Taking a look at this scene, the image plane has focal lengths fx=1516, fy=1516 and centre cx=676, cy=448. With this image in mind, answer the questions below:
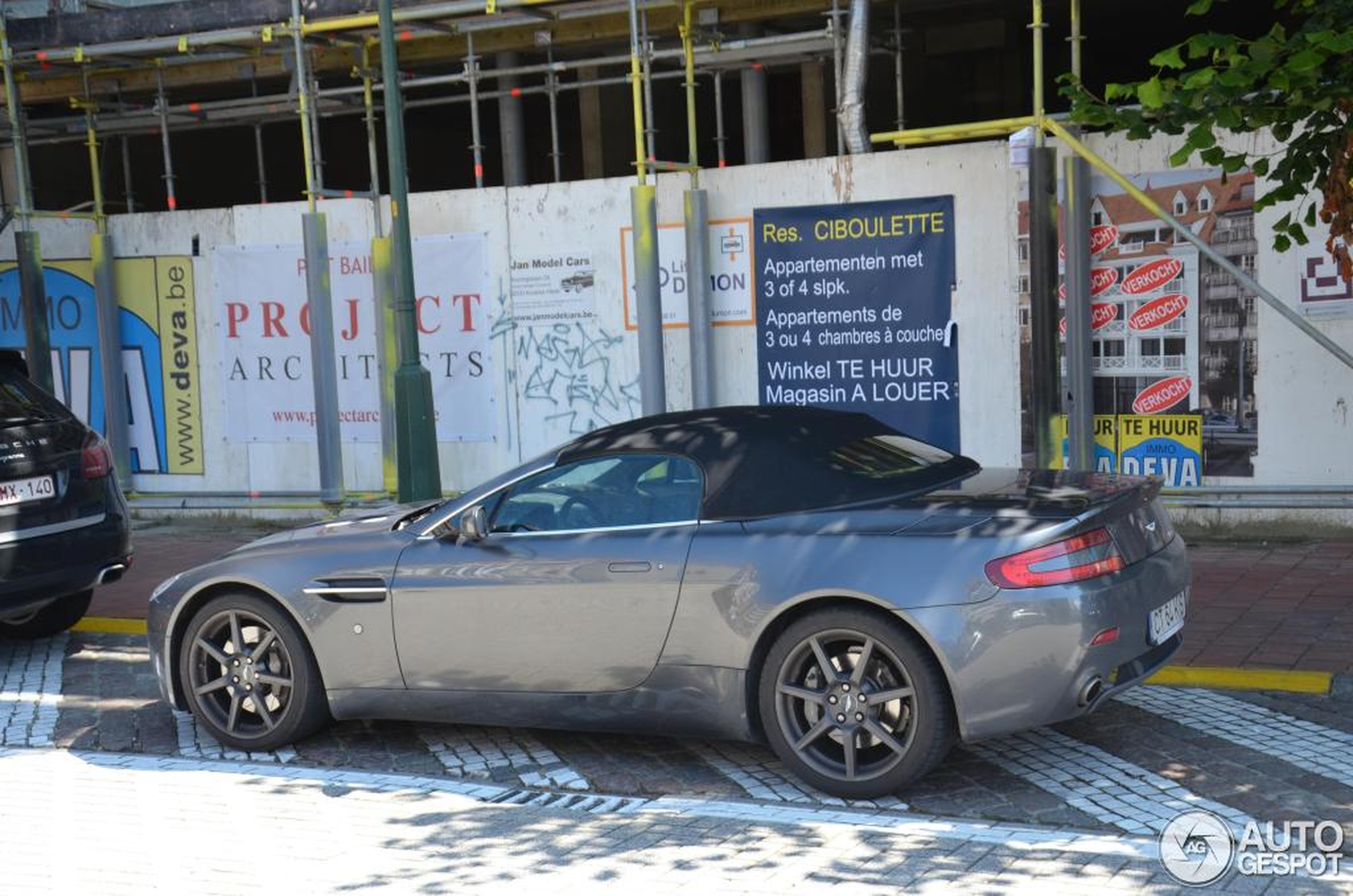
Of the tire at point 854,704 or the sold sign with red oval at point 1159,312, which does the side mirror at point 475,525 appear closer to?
the tire at point 854,704

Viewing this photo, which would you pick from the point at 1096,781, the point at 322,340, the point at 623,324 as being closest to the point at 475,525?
the point at 1096,781

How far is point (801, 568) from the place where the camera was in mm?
5648

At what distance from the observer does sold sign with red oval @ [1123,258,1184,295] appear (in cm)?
1032

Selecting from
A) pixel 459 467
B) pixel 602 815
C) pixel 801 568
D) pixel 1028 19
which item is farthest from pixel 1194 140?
pixel 1028 19

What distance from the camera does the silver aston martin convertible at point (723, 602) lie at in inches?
213

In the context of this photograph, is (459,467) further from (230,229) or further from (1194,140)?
(1194,140)

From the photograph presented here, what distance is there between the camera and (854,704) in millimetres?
5562

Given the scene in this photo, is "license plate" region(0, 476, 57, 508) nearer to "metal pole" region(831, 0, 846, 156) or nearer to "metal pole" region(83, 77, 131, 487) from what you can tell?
"metal pole" region(83, 77, 131, 487)

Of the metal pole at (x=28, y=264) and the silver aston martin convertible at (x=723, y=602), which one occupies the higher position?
the metal pole at (x=28, y=264)

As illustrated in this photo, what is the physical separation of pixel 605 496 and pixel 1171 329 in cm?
564

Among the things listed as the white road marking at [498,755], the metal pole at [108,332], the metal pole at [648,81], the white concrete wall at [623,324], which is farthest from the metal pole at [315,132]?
the white road marking at [498,755]

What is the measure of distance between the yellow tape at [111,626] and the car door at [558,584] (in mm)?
3898

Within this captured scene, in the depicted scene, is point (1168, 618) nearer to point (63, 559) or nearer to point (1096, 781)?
point (1096, 781)

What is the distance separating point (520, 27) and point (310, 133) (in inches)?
80.6
